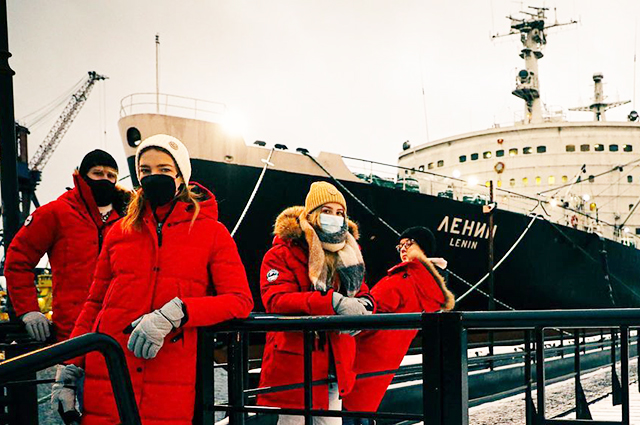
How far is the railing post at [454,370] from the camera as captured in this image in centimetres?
201

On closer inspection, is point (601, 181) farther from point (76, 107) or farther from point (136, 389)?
point (76, 107)

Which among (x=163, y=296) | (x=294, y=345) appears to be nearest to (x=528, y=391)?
(x=294, y=345)

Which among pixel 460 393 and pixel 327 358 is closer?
pixel 460 393

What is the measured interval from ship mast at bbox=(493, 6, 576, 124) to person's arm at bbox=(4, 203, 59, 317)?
22.4m

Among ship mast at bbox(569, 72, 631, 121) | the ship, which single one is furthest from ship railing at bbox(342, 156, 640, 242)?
ship mast at bbox(569, 72, 631, 121)

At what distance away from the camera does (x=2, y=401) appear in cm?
349

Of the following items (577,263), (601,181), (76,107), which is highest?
(76,107)

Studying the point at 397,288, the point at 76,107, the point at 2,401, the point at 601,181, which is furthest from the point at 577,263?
the point at 76,107

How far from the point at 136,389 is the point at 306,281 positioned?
995 millimetres

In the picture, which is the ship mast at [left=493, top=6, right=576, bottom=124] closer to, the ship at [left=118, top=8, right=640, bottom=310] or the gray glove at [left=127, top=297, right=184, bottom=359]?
the ship at [left=118, top=8, right=640, bottom=310]

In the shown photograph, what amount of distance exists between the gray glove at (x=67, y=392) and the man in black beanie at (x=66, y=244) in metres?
0.65

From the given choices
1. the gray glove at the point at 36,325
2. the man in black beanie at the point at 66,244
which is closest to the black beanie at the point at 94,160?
the man in black beanie at the point at 66,244

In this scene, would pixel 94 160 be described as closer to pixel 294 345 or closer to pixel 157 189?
pixel 157 189

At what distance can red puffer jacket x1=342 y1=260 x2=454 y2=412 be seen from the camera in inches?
138
